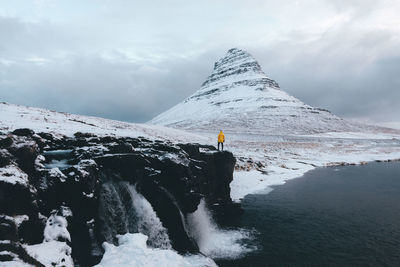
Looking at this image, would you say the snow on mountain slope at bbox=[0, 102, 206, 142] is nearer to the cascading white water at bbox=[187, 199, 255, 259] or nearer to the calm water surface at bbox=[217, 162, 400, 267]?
the cascading white water at bbox=[187, 199, 255, 259]

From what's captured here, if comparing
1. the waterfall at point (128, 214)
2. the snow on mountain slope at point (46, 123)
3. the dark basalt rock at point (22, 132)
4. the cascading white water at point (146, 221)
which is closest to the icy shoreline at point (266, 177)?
the snow on mountain slope at point (46, 123)

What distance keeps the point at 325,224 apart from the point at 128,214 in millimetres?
17977

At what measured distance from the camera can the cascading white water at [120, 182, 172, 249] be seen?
1891cm

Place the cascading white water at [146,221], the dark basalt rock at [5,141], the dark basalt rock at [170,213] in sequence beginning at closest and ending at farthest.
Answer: the dark basalt rock at [5,141], the cascading white water at [146,221], the dark basalt rock at [170,213]

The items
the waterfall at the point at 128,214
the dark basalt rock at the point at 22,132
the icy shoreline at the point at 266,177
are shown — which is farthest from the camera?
the icy shoreline at the point at 266,177

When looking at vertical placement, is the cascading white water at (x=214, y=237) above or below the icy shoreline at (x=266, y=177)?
below

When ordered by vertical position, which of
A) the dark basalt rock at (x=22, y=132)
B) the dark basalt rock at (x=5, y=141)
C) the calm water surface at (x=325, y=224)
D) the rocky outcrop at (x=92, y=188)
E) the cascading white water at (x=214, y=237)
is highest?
the dark basalt rock at (x=22, y=132)

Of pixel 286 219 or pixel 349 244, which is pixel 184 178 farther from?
pixel 349 244

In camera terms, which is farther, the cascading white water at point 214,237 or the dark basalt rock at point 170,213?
the cascading white water at point 214,237

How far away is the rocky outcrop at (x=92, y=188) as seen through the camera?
12045 millimetres

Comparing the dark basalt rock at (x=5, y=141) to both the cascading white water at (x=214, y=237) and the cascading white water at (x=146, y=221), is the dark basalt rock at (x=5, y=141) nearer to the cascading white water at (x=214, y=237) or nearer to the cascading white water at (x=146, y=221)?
the cascading white water at (x=146, y=221)

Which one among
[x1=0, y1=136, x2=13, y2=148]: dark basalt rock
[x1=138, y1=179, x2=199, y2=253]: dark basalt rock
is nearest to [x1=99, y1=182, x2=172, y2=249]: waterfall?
[x1=138, y1=179, x2=199, y2=253]: dark basalt rock

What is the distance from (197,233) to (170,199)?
4.42 metres

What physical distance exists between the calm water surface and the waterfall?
524cm
